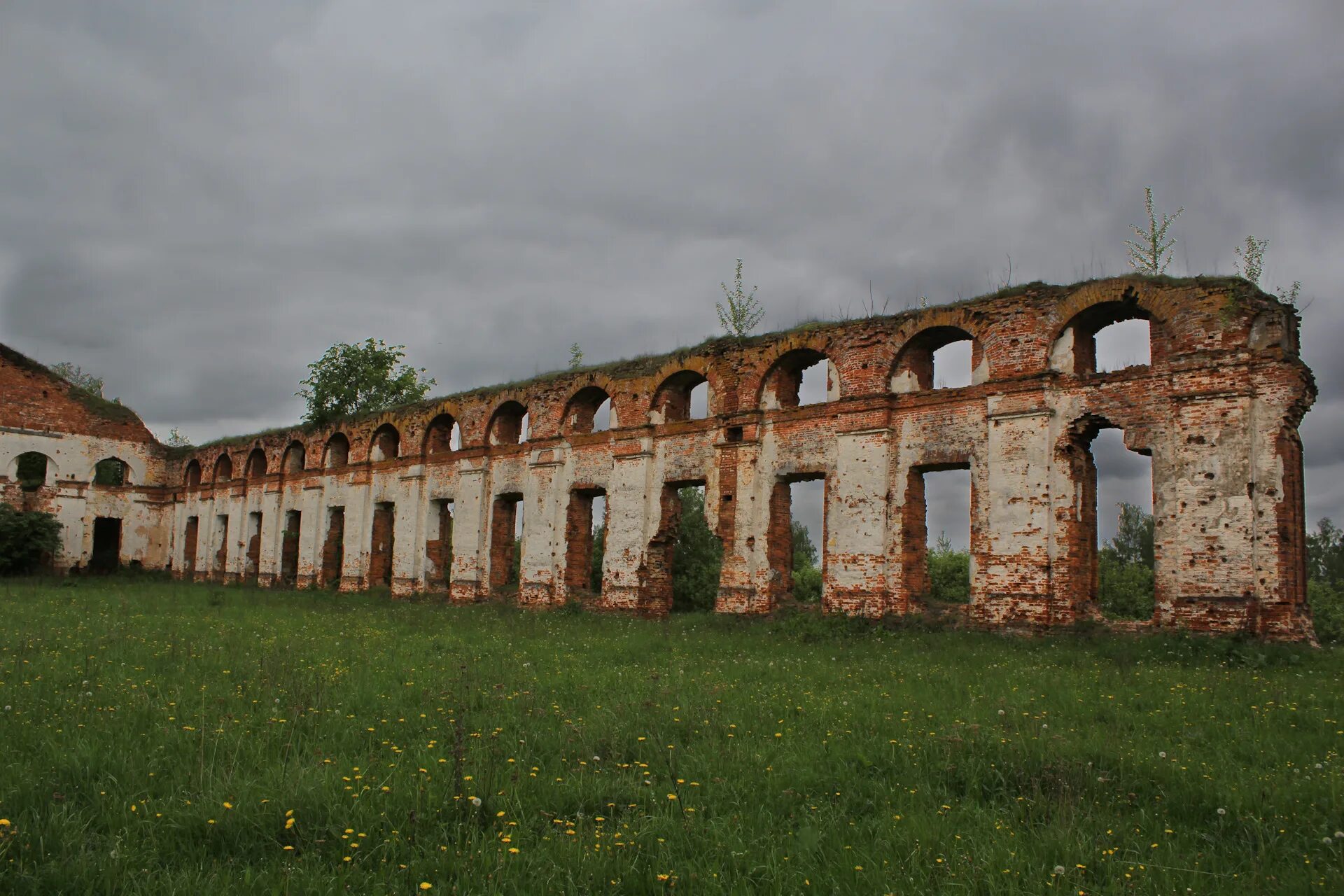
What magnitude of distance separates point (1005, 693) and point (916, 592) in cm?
601

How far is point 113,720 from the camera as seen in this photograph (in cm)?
632

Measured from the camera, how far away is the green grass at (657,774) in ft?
13.4

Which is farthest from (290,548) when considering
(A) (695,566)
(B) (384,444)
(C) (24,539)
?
(A) (695,566)

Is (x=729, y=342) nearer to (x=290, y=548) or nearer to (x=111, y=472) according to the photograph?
(x=290, y=548)

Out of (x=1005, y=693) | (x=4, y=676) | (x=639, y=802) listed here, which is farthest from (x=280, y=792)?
(x=1005, y=693)

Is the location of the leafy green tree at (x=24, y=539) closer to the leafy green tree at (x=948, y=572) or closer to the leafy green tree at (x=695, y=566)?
the leafy green tree at (x=695, y=566)

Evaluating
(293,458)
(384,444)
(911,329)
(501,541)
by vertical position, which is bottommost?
(501,541)

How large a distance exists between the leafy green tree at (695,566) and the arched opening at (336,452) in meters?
10.6

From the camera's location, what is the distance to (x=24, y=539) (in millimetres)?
27938

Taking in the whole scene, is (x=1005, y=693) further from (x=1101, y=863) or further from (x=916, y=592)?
(x=916, y=592)

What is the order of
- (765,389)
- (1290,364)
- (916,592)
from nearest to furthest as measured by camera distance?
(1290,364) → (916,592) → (765,389)

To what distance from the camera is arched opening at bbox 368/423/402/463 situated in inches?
1002

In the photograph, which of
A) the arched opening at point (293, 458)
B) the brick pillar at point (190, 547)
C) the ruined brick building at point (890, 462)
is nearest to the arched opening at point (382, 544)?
the ruined brick building at point (890, 462)

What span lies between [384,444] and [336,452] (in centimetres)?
272
